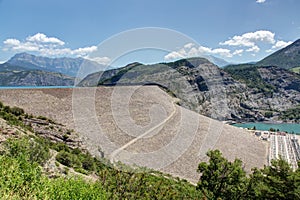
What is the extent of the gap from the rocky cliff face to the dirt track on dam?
2291 centimetres

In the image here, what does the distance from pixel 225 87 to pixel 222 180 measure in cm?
10642

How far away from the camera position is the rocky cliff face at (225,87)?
70188 mm

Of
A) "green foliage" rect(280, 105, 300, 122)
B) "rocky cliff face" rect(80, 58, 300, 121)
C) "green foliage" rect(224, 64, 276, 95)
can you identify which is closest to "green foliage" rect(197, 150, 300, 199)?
"rocky cliff face" rect(80, 58, 300, 121)

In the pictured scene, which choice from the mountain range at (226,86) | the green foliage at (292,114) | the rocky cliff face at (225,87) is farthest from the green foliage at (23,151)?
the green foliage at (292,114)

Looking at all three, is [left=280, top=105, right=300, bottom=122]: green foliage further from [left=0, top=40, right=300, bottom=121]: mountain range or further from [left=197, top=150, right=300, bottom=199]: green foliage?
[left=197, top=150, right=300, bottom=199]: green foliage

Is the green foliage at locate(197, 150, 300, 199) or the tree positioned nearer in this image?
the green foliage at locate(197, 150, 300, 199)

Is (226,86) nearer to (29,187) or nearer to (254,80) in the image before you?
(254,80)

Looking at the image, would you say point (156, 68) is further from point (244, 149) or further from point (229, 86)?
point (229, 86)

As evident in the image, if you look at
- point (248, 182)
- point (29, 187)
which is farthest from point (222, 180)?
point (29, 187)

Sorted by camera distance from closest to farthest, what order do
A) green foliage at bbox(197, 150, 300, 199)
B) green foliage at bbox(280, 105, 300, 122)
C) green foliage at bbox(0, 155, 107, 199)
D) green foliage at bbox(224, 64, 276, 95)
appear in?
1. green foliage at bbox(0, 155, 107, 199)
2. green foliage at bbox(197, 150, 300, 199)
3. green foliage at bbox(280, 105, 300, 122)
4. green foliage at bbox(224, 64, 276, 95)

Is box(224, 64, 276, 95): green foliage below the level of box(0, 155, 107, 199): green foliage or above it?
above

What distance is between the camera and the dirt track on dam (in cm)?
2414

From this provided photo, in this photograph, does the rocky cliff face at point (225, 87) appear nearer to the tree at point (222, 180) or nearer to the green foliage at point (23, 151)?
the tree at point (222, 180)

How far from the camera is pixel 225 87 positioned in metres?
116
